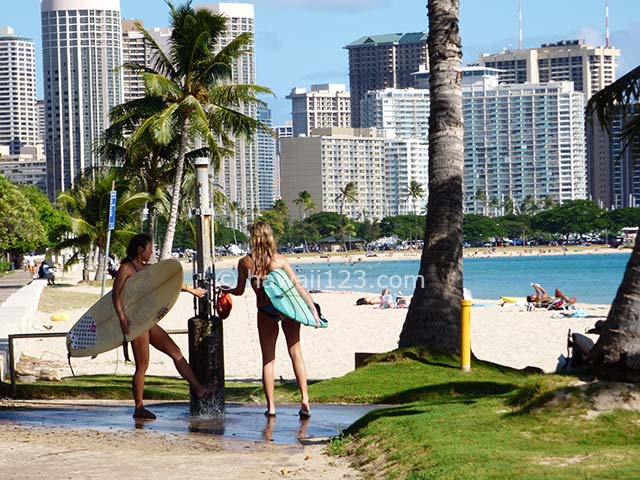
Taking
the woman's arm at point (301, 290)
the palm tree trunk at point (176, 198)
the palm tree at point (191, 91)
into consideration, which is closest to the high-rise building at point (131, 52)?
the palm tree trunk at point (176, 198)

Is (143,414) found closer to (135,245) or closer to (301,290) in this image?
(135,245)

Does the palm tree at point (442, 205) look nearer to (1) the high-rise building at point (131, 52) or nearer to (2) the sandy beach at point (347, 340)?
(2) the sandy beach at point (347, 340)

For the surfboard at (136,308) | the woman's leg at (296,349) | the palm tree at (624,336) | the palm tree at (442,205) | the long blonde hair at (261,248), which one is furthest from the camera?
the palm tree at (442,205)

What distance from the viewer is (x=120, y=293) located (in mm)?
9336

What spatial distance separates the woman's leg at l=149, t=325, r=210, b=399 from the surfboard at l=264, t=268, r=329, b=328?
107 cm

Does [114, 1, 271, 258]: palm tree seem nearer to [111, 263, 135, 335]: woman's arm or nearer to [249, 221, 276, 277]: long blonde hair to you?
[111, 263, 135, 335]: woman's arm

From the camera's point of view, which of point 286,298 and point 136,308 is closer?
point 286,298

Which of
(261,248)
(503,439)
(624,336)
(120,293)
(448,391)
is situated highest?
(261,248)

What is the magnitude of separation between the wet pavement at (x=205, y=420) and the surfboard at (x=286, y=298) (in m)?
0.84

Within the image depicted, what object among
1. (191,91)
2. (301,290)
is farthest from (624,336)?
(191,91)

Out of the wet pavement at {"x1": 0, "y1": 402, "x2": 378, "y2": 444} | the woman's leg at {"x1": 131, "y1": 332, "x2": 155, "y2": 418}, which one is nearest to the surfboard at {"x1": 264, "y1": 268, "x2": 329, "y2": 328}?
the wet pavement at {"x1": 0, "y1": 402, "x2": 378, "y2": 444}

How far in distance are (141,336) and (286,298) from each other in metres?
1.31

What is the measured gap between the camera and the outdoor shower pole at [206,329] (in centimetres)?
948

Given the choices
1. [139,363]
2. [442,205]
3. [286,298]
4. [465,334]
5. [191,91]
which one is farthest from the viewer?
[191,91]
